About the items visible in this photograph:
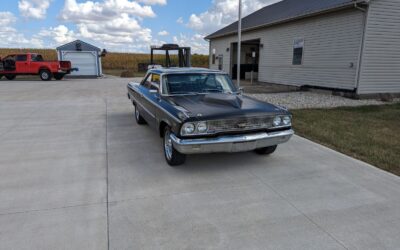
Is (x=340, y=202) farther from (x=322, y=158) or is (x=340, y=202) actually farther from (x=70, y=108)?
(x=70, y=108)

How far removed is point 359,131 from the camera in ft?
21.4

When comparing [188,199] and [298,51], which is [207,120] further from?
[298,51]

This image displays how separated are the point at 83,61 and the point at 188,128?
24163 mm

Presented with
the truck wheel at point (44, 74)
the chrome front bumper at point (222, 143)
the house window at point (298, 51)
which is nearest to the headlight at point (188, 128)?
the chrome front bumper at point (222, 143)

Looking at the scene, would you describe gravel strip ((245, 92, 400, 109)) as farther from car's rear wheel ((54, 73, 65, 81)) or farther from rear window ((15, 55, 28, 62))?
rear window ((15, 55, 28, 62))

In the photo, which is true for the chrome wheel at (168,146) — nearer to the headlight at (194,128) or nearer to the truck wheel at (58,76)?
the headlight at (194,128)

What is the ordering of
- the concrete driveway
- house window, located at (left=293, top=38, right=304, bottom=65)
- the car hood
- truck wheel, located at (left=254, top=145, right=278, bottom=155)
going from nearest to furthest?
the concrete driveway
the car hood
truck wheel, located at (left=254, top=145, right=278, bottom=155)
house window, located at (left=293, top=38, right=304, bottom=65)

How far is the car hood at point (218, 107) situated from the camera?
395cm

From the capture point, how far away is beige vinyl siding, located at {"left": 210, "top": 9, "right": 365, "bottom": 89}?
37.0 ft

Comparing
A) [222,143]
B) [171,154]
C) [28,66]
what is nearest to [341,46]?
[222,143]

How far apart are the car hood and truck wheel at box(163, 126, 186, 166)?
0.51 metres

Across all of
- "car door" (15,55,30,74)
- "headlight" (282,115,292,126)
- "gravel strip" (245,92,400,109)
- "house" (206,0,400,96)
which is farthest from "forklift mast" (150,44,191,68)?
"headlight" (282,115,292,126)

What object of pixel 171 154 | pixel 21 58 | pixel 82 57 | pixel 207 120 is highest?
pixel 82 57

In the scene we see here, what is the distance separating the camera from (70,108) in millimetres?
9367
